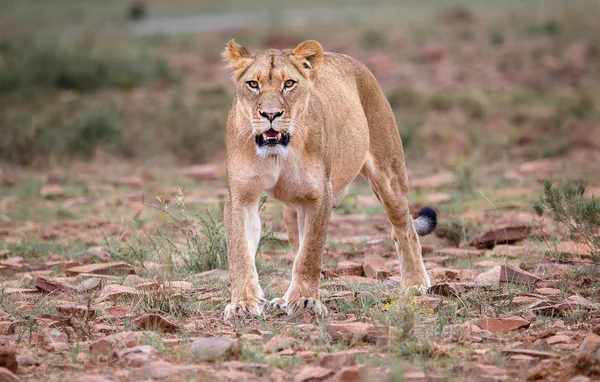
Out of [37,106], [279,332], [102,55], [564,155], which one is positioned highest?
[102,55]

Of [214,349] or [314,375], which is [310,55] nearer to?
[214,349]

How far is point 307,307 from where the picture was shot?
19.7 feet

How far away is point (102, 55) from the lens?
66.7ft

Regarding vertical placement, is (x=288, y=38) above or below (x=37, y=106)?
above

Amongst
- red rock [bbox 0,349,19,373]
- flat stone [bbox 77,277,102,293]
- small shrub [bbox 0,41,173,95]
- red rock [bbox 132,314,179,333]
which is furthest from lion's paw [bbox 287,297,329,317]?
small shrub [bbox 0,41,173,95]

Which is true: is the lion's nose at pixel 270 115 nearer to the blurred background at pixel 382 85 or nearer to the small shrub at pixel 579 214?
Answer: the small shrub at pixel 579 214

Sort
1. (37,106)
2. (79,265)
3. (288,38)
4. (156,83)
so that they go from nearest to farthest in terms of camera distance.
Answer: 1. (79,265)
2. (37,106)
3. (156,83)
4. (288,38)

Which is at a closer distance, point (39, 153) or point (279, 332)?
point (279, 332)

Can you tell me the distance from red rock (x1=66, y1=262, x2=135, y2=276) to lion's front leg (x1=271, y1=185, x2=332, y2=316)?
174 centimetres

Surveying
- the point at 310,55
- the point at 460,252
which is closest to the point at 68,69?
the point at 460,252

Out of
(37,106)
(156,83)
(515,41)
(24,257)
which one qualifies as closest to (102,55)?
(156,83)

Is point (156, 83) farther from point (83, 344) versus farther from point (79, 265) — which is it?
point (83, 344)

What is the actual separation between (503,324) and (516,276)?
1.11 meters

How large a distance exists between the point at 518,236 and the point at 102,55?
13555 millimetres
